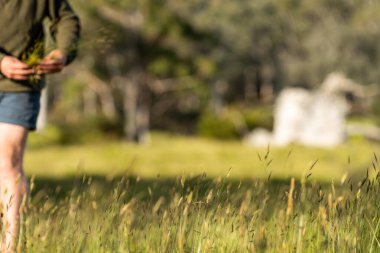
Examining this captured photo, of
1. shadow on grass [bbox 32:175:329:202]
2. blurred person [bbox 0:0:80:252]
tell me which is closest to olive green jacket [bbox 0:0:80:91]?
blurred person [bbox 0:0:80:252]

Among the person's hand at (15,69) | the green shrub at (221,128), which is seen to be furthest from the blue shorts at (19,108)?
the green shrub at (221,128)

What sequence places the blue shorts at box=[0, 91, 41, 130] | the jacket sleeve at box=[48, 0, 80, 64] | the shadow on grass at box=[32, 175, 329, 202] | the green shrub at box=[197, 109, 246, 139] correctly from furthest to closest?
the green shrub at box=[197, 109, 246, 139] → the jacket sleeve at box=[48, 0, 80, 64] → the blue shorts at box=[0, 91, 41, 130] → the shadow on grass at box=[32, 175, 329, 202]

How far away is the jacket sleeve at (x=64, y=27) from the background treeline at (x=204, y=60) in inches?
4.5

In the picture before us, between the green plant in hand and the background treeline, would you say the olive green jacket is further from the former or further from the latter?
the background treeline

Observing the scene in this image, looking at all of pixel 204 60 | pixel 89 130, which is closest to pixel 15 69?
pixel 89 130

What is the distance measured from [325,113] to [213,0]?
33.7 metres

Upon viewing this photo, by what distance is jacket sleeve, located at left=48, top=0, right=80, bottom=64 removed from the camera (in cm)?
392

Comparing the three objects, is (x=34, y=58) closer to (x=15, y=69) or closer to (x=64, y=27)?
(x=15, y=69)

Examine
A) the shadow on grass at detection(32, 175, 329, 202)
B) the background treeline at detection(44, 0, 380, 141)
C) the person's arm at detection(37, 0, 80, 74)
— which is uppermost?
the background treeline at detection(44, 0, 380, 141)

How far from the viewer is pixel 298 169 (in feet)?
48.3

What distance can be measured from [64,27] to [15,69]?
538 mm

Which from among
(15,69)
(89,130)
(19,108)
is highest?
(89,130)

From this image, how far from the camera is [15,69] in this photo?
3.61m

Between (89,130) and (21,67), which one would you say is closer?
(21,67)
